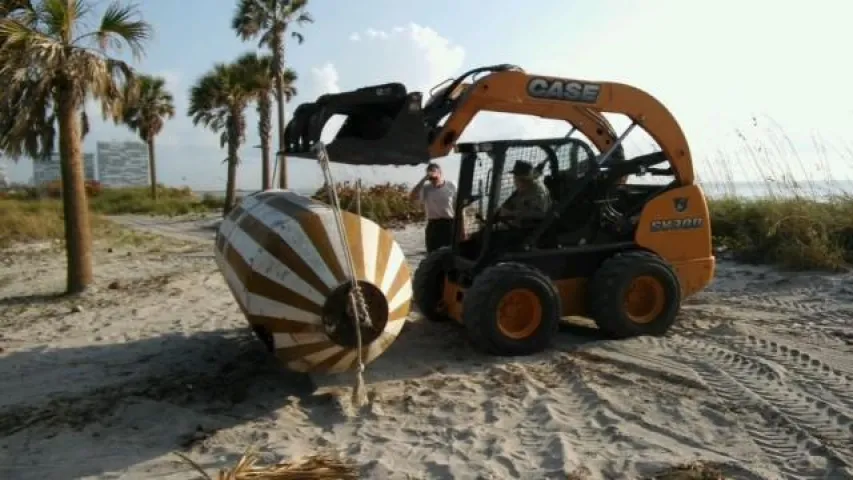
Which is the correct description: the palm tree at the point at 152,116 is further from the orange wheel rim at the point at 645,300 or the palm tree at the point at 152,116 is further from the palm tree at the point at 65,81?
the orange wheel rim at the point at 645,300

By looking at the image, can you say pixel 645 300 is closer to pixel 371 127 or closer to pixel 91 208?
pixel 371 127

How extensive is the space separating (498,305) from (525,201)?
1188mm

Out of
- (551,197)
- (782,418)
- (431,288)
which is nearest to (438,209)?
(431,288)

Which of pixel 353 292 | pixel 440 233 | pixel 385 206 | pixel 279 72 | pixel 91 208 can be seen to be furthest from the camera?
pixel 91 208

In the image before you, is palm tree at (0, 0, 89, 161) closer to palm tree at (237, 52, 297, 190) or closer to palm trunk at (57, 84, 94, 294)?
palm trunk at (57, 84, 94, 294)

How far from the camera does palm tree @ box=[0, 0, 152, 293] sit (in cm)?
1100

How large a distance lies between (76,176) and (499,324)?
25.4 feet

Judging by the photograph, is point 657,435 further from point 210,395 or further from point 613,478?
point 210,395

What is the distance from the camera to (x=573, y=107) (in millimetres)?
7953

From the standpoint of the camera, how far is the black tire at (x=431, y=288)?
8.45 meters

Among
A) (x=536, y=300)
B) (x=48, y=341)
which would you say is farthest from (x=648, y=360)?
(x=48, y=341)

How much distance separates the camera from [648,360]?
6965 mm

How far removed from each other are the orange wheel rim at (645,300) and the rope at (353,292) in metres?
3.08

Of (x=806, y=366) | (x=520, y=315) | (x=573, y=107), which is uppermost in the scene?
(x=573, y=107)
